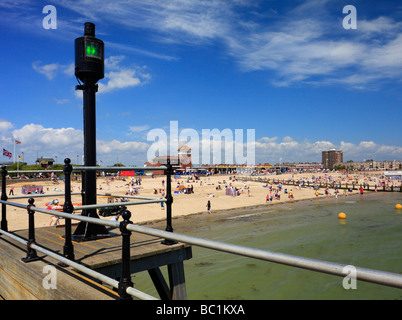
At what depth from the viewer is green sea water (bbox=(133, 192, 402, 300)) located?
12.4 metres

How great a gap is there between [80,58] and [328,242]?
806 inches

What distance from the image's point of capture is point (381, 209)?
36.9 m

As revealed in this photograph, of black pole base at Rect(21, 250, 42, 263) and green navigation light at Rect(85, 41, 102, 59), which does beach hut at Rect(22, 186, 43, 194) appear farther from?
black pole base at Rect(21, 250, 42, 263)

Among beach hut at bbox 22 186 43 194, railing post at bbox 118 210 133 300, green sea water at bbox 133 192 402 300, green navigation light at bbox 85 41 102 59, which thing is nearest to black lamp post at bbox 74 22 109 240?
green navigation light at bbox 85 41 102 59

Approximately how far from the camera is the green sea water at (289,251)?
12.4 meters

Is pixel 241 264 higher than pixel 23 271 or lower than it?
lower

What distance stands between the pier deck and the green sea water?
813 cm

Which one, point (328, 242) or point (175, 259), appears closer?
point (175, 259)

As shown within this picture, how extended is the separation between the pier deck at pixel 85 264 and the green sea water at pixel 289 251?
8133mm

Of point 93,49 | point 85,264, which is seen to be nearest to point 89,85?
point 93,49
